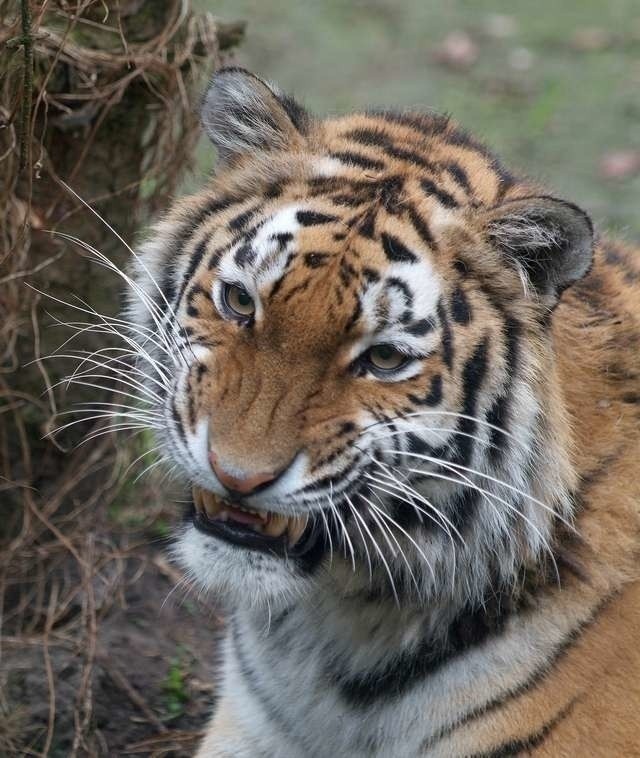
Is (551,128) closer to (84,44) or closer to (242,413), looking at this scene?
(84,44)

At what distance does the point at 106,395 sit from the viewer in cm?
320

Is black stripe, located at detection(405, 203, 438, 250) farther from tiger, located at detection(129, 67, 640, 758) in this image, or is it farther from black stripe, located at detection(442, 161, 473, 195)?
black stripe, located at detection(442, 161, 473, 195)

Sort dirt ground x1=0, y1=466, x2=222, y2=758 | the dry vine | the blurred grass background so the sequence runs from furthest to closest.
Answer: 1. the blurred grass background
2. dirt ground x1=0, y1=466, x2=222, y2=758
3. the dry vine

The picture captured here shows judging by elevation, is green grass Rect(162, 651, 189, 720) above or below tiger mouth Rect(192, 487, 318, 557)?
below

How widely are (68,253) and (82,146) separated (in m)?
0.28

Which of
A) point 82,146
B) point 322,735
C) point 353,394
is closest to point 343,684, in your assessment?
point 322,735

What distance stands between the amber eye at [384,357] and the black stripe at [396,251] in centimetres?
15

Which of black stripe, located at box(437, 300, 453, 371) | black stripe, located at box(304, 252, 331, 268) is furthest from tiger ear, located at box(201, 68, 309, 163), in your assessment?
black stripe, located at box(437, 300, 453, 371)

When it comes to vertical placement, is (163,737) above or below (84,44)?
below

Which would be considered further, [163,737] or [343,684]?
[163,737]

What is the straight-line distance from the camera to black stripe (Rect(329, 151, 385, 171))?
218 centimetres

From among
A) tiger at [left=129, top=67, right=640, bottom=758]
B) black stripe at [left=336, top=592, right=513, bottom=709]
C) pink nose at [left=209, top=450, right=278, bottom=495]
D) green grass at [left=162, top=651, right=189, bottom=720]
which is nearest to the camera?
pink nose at [left=209, top=450, right=278, bottom=495]

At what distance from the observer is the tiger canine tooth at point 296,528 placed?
6.63 ft

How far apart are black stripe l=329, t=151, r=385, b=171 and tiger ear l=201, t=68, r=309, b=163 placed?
9 centimetres
